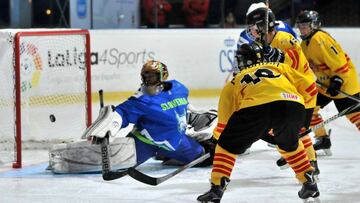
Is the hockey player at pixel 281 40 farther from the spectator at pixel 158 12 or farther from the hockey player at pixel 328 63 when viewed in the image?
the spectator at pixel 158 12

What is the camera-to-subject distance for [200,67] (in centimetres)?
844

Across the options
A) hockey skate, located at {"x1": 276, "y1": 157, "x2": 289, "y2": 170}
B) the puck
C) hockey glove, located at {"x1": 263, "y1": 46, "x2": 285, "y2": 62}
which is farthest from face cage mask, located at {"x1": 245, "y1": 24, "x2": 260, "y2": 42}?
the puck

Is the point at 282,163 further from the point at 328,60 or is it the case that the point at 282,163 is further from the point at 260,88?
the point at 260,88

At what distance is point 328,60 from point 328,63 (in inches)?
0.9

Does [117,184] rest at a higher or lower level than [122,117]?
lower

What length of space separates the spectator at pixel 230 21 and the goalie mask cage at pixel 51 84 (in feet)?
11.3

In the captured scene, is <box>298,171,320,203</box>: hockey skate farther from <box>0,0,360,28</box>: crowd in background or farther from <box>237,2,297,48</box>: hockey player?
<box>0,0,360,28</box>: crowd in background

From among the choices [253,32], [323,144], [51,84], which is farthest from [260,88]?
[51,84]

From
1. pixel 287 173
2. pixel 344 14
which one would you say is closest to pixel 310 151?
pixel 287 173

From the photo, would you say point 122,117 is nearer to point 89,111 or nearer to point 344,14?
point 89,111

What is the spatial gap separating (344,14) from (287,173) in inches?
192

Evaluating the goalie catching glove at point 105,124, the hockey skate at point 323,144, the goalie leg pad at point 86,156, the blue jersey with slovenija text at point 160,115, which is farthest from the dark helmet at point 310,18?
the goalie catching glove at point 105,124

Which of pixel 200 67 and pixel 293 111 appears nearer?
pixel 293 111

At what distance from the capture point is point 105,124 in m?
4.09
